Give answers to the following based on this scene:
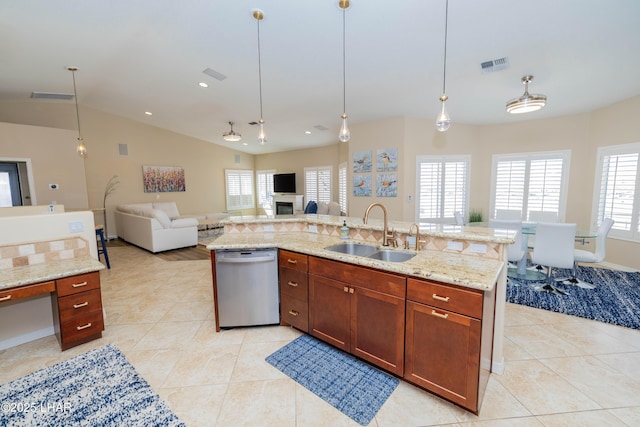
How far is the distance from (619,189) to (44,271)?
742 centimetres

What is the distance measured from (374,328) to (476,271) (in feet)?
2.68

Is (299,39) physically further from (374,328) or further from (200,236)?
(200,236)

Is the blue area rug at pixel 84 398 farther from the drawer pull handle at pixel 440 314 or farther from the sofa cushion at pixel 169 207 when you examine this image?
the sofa cushion at pixel 169 207

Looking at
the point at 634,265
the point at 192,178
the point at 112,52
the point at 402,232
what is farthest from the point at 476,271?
the point at 192,178

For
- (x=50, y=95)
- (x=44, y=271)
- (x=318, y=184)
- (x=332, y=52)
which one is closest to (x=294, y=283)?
(x=44, y=271)

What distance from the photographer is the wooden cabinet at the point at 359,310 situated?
6.14 feet

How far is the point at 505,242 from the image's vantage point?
190 cm

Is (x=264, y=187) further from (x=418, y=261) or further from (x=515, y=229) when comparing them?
(x=418, y=261)

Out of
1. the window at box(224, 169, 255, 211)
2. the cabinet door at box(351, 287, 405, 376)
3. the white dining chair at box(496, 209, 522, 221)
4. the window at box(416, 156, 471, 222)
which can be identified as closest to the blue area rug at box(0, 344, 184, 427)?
the cabinet door at box(351, 287, 405, 376)

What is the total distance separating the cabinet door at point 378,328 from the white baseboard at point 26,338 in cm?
299

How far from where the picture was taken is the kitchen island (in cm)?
160

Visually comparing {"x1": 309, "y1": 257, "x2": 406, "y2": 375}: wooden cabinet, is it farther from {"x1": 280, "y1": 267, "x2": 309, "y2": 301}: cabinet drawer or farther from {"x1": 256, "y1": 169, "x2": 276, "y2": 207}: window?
{"x1": 256, "y1": 169, "x2": 276, "y2": 207}: window

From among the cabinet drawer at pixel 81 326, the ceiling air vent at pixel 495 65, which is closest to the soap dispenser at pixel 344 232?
the cabinet drawer at pixel 81 326

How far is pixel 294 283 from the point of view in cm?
252
